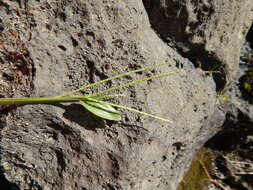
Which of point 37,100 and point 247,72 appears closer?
point 37,100

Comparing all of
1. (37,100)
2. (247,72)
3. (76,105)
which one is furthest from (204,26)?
(37,100)

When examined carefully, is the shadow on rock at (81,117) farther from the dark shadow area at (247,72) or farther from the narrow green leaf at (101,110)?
the dark shadow area at (247,72)

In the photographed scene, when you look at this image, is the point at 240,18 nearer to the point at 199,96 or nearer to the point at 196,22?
the point at 196,22

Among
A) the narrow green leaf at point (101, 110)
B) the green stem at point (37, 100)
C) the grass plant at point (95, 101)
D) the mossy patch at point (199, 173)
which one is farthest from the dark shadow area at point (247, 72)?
the green stem at point (37, 100)

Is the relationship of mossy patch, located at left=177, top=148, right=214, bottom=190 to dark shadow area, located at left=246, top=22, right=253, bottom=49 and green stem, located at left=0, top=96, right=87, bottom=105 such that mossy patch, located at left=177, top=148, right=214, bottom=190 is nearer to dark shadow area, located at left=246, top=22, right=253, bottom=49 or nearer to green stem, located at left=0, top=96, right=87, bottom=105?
dark shadow area, located at left=246, top=22, right=253, bottom=49

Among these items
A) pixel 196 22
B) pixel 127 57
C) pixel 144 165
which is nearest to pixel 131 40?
pixel 127 57

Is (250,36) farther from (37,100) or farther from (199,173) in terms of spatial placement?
(37,100)
